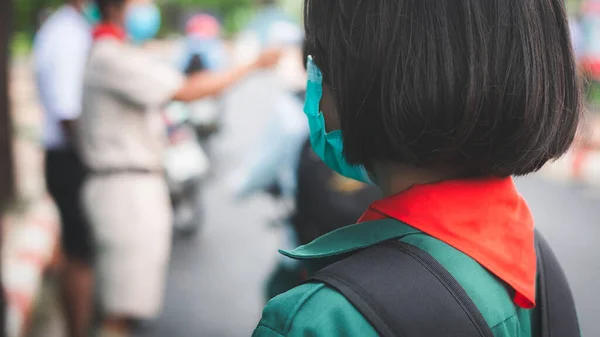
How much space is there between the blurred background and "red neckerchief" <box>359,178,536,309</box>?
11.9 inches

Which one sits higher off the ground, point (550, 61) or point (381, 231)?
point (550, 61)

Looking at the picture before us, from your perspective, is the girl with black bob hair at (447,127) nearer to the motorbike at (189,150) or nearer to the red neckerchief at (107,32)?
the red neckerchief at (107,32)

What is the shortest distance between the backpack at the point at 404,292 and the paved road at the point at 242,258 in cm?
309

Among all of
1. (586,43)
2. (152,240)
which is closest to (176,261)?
(152,240)

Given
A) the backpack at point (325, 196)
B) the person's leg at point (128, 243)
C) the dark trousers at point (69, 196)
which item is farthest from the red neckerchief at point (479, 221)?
the dark trousers at point (69, 196)

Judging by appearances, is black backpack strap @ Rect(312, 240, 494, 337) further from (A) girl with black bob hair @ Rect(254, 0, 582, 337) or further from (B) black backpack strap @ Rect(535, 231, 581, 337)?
(B) black backpack strap @ Rect(535, 231, 581, 337)

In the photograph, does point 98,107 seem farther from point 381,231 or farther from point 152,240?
point 381,231

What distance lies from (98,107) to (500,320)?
224cm

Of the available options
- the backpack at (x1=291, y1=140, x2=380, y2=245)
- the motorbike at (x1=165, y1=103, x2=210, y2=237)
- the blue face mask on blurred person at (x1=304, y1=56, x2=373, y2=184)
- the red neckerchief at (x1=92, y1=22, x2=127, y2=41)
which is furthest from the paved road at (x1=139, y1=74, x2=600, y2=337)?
the blue face mask on blurred person at (x1=304, y1=56, x2=373, y2=184)

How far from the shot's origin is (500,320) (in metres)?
0.97

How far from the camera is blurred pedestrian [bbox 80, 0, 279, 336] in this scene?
2.78 metres

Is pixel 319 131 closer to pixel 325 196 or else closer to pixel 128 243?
pixel 325 196

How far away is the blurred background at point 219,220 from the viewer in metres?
3.63

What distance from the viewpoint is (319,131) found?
1135mm
